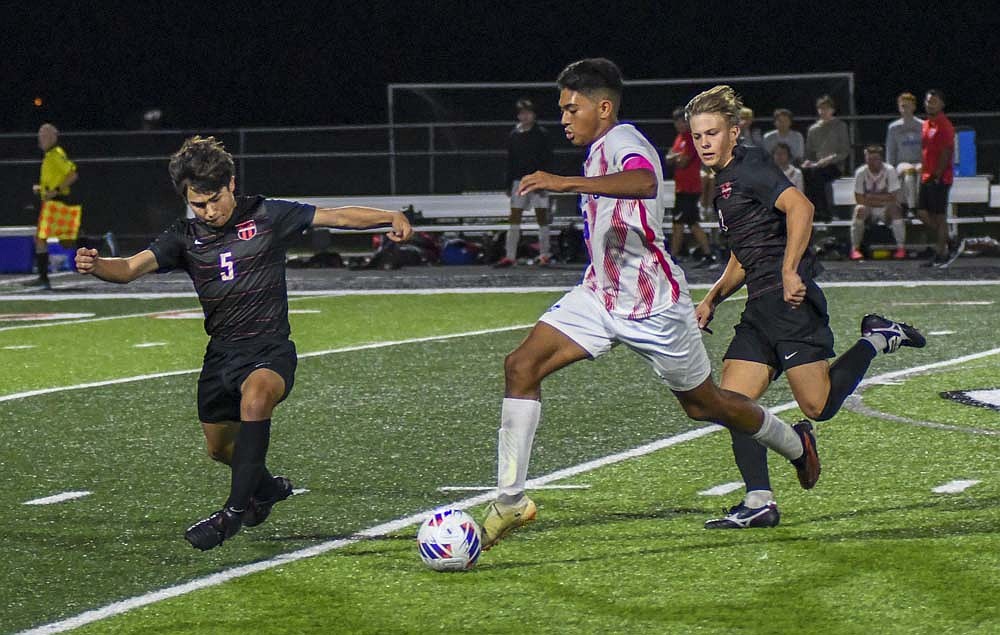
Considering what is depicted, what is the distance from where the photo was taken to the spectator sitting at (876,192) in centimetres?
2122

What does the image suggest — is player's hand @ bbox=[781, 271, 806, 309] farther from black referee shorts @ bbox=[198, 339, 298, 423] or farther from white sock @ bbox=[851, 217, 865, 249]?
white sock @ bbox=[851, 217, 865, 249]

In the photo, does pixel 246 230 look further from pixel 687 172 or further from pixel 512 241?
pixel 512 241

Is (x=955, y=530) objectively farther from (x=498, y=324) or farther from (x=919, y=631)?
(x=498, y=324)

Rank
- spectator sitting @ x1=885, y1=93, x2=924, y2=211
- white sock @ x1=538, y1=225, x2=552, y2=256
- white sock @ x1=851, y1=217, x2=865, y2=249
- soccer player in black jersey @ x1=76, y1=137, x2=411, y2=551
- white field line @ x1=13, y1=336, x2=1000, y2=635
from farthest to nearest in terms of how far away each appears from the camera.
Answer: white sock @ x1=851, y1=217, x2=865, y2=249
white sock @ x1=538, y1=225, x2=552, y2=256
spectator sitting @ x1=885, y1=93, x2=924, y2=211
soccer player in black jersey @ x1=76, y1=137, x2=411, y2=551
white field line @ x1=13, y1=336, x2=1000, y2=635

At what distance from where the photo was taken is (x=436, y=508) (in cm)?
720

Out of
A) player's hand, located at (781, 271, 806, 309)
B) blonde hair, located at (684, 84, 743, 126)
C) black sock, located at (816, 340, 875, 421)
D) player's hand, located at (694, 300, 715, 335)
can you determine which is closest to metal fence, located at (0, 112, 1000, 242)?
black sock, located at (816, 340, 875, 421)

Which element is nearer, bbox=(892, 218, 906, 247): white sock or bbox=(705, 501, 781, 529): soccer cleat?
bbox=(705, 501, 781, 529): soccer cleat

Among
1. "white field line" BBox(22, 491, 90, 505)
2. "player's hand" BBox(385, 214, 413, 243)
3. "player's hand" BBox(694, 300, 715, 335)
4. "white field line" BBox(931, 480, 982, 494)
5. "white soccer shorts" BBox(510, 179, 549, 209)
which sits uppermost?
"player's hand" BBox(385, 214, 413, 243)

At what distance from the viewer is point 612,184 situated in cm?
600

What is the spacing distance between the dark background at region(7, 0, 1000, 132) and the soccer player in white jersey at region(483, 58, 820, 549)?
32.3 metres

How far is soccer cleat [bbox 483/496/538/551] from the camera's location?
626 cm

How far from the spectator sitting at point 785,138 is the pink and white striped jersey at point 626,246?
14.8 metres

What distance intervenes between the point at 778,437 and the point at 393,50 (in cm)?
3385

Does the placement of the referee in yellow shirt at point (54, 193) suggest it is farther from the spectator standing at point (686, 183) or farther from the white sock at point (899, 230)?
the white sock at point (899, 230)
